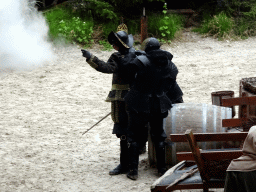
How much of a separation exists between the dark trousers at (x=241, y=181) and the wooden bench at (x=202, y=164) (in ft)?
1.86

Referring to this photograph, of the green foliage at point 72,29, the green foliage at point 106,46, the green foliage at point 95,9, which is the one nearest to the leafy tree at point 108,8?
the green foliage at point 95,9

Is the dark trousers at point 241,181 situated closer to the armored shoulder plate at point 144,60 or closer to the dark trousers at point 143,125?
the dark trousers at point 143,125

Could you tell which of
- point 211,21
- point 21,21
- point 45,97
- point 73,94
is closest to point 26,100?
point 45,97

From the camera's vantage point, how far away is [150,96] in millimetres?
Result: 5070

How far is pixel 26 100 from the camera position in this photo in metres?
9.83

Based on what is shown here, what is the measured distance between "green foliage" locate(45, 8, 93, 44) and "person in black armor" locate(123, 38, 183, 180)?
7.97 metres

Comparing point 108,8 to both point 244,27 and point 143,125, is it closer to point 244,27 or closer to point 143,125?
point 244,27

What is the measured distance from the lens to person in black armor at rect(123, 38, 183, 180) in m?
5.00

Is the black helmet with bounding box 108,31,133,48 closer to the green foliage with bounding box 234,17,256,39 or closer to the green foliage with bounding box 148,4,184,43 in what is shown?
the green foliage with bounding box 148,4,184,43

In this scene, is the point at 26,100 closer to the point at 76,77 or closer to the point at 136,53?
the point at 76,77

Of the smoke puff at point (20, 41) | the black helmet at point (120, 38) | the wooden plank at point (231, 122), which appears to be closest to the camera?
the wooden plank at point (231, 122)

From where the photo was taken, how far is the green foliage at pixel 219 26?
1322 cm

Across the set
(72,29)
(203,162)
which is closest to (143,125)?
(203,162)

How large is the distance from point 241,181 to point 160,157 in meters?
2.31
